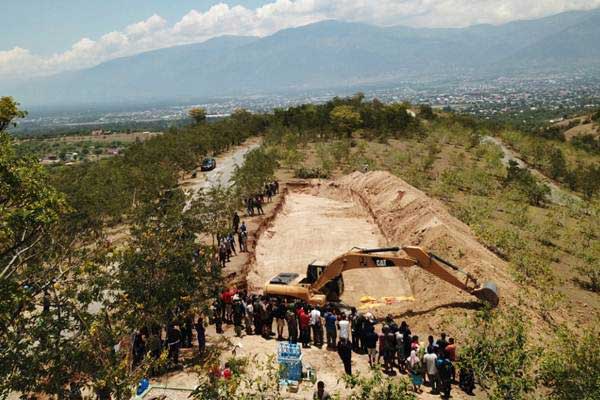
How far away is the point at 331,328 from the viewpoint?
16.8 m

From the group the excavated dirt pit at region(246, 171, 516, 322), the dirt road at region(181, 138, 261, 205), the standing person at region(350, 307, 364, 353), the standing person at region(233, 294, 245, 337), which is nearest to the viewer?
the standing person at region(350, 307, 364, 353)

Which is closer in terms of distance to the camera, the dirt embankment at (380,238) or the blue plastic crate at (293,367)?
the blue plastic crate at (293,367)

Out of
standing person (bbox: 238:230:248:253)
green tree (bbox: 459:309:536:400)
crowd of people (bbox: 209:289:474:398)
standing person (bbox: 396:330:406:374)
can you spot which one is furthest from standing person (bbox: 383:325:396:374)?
standing person (bbox: 238:230:248:253)

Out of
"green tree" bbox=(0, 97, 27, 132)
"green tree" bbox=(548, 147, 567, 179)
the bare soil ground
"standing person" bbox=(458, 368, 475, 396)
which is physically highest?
"green tree" bbox=(0, 97, 27, 132)

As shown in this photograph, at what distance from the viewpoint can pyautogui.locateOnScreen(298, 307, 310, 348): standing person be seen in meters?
17.1

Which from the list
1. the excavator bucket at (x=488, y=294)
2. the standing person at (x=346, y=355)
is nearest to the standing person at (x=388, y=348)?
the standing person at (x=346, y=355)

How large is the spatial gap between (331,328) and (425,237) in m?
10.9

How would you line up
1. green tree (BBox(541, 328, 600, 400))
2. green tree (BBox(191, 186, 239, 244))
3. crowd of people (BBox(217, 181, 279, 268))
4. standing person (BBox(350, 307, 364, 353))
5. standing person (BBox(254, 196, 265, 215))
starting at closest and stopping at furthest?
green tree (BBox(541, 328, 600, 400)) < standing person (BBox(350, 307, 364, 353)) < green tree (BBox(191, 186, 239, 244)) < crowd of people (BBox(217, 181, 279, 268)) < standing person (BBox(254, 196, 265, 215))

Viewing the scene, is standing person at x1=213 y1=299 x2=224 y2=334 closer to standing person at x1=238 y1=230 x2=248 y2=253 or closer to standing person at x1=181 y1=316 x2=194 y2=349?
standing person at x1=181 y1=316 x2=194 y2=349

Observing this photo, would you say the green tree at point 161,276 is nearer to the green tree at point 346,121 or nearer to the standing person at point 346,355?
the standing person at point 346,355

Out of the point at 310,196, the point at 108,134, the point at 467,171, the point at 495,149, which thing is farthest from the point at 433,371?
the point at 108,134

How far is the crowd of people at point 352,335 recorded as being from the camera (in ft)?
46.2

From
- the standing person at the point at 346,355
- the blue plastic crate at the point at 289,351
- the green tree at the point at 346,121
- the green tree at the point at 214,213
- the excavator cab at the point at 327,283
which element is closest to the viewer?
the blue plastic crate at the point at 289,351

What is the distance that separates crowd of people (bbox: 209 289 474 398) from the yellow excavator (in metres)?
0.73
